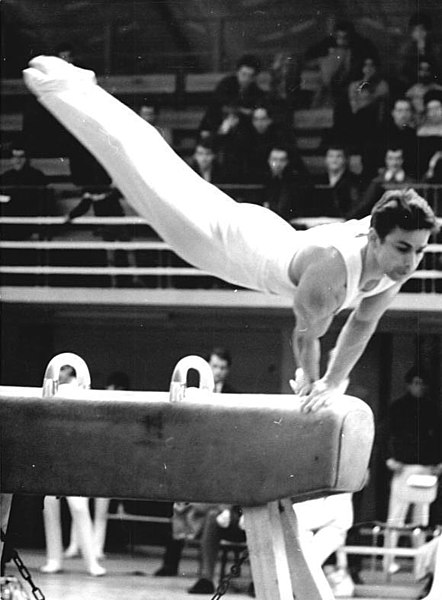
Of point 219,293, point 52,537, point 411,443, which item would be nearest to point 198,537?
point 52,537

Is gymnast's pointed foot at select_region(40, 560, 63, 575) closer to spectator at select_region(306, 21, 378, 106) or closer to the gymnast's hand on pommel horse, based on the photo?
the gymnast's hand on pommel horse

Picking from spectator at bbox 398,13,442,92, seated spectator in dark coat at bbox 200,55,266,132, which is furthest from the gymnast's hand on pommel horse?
spectator at bbox 398,13,442,92

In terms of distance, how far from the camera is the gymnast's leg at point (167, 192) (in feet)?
11.4

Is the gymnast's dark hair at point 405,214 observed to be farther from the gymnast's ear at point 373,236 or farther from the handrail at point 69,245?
the handrail at point 69,245

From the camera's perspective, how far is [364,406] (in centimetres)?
323

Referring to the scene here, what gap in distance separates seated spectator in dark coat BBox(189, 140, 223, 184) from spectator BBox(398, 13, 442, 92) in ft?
2.60

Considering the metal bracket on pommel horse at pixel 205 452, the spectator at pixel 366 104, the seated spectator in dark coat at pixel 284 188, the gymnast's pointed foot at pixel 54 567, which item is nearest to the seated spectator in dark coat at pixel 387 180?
the spectator at pixel 366 104

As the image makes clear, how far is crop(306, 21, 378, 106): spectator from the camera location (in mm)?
3828

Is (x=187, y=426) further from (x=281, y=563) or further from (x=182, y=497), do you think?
(x=281, y=563)

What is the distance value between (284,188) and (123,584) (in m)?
1.75

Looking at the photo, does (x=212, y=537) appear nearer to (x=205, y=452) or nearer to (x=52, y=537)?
(x=52, y=537)

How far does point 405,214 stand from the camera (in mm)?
3186

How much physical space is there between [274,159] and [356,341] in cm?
99

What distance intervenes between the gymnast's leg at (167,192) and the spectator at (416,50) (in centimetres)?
88
